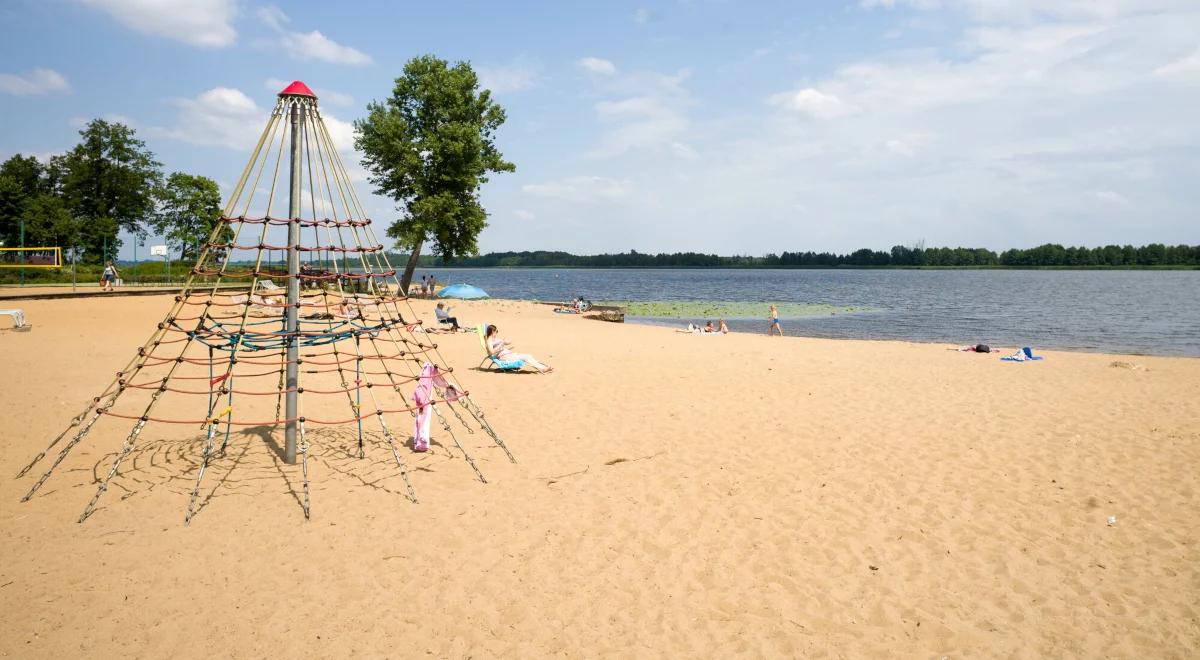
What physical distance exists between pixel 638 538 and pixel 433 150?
30.8 meters

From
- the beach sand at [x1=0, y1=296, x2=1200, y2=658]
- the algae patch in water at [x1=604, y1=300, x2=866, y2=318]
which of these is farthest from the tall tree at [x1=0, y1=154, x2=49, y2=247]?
the beach sand at [x1=0, y1=296, x2=1200, y2=658]

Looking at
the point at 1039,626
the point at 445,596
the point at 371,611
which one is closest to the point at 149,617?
the point at 371,611

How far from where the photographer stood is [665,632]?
15.7 ft

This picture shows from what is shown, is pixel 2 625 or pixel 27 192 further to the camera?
pixel 27 192

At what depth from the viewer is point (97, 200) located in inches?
2080

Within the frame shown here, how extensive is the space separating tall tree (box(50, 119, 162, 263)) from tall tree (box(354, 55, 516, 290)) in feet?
97.5

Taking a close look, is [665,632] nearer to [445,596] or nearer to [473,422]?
[445,596]

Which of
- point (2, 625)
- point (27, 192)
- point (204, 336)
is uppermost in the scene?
point (27, 192)

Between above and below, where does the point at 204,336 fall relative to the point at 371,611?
above

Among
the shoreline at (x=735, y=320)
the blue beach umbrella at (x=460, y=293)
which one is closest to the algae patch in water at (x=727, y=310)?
the shoreline at (x=735, y=320)

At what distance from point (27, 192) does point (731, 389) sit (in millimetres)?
62131

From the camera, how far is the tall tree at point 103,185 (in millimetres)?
51188

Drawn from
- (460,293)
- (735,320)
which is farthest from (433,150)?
(735,320)

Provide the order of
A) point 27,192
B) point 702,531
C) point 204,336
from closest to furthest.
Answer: point 702,531 < point 204,336 < point 27,192
